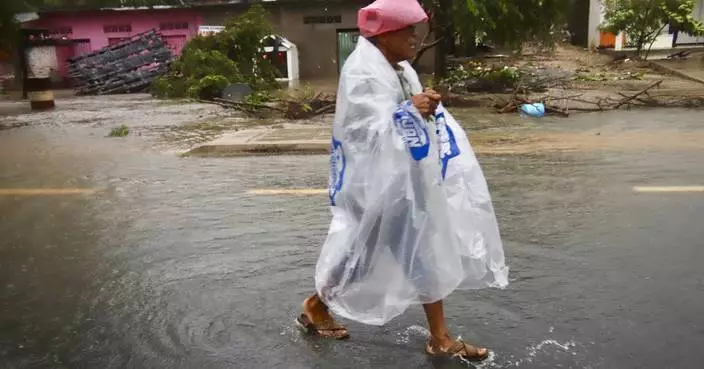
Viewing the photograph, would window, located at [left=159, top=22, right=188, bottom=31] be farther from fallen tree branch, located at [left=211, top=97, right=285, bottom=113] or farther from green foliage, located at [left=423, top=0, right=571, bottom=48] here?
green foliage, located at [left=423, top=0, right=571, bottom=48]

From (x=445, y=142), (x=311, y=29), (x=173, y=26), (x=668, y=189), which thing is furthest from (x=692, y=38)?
(x=445, y=142)

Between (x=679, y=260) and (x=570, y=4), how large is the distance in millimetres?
1918

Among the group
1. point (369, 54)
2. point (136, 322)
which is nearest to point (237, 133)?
point (136, 322)

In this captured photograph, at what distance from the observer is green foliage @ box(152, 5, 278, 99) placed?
18516 millimetres

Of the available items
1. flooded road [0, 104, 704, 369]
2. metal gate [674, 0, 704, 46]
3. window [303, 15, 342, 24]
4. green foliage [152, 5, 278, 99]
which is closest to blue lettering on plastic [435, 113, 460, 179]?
flooded road [0, 104, 704, 369]

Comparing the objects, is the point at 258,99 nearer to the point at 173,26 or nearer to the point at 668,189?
the point at 668,189

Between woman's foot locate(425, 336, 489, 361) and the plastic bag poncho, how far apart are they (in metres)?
0.30

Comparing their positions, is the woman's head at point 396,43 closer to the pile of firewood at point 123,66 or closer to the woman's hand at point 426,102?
the woman's hand at point 426,102

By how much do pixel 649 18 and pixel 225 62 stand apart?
622 inches

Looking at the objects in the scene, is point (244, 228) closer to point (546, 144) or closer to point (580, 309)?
point (580, 309)

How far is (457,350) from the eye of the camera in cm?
325

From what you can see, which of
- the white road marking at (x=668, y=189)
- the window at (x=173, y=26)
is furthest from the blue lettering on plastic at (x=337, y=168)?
the window at (x=173, y=26)

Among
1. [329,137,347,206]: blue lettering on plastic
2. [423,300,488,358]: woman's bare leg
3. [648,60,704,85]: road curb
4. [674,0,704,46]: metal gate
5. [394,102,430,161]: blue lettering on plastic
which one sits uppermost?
[674,0,704,46]: metal gate

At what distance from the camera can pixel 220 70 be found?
1858 centimetres
